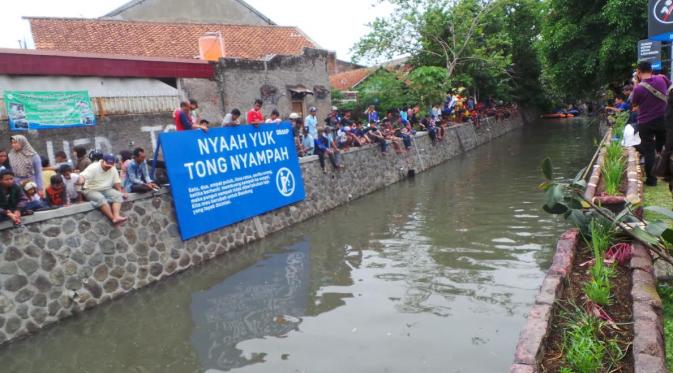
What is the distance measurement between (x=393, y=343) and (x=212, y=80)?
13192 mm

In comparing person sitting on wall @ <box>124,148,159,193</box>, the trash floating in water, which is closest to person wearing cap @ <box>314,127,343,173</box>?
person sitting on wall @ <box>124,148,159,193</box>

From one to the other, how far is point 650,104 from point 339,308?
5.32 metres

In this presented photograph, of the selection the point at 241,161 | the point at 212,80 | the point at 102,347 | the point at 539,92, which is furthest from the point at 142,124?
the point at 539,92

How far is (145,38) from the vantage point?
2003 centimetres

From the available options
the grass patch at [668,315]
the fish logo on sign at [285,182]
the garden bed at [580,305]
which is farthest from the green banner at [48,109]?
the grass patch at [668,315]

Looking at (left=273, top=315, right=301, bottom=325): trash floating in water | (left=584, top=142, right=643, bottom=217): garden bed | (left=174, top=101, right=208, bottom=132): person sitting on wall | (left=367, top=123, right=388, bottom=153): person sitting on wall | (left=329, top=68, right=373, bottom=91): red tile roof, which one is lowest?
(left=273, top=315, right=301, bottom=325): trash floating in water

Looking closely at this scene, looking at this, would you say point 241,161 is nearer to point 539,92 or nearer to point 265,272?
point 265,272

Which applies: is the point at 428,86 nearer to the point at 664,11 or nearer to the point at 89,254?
the point at 664,11

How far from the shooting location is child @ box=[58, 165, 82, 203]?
25.7 feet

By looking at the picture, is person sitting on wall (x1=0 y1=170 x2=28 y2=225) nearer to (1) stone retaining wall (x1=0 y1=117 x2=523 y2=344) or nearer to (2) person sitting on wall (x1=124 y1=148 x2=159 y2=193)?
(1) stone retaining wall (x1=0 y1=117 x2=523 y2=344)

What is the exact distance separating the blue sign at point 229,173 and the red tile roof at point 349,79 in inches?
756

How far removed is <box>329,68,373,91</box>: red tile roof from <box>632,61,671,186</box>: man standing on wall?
2322 centimetres

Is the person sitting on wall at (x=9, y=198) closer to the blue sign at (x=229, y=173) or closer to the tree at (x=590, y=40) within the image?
the blue sign at (x=229, y=173)

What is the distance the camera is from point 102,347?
6000 mm
